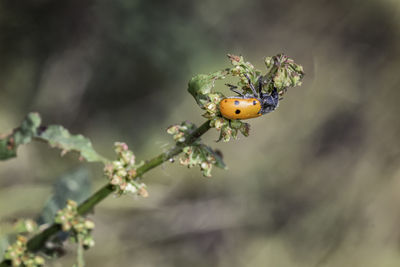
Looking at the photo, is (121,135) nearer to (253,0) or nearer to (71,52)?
(71,52)

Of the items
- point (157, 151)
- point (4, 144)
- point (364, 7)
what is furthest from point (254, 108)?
point (364, 7)

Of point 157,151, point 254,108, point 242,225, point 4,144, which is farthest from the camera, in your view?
point 242,225

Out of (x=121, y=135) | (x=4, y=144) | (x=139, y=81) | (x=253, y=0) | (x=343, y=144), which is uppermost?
(x=253, y=0)

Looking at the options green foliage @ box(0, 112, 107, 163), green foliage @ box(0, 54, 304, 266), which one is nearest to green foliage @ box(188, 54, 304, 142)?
green foliage @ box(0, 54, 304, 266)

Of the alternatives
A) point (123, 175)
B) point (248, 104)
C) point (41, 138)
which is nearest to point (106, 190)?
point (123, 175)

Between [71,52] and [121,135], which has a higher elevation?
[71,52]

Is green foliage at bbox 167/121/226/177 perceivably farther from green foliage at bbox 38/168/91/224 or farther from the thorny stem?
green foliage at bbox 38/168/91/224

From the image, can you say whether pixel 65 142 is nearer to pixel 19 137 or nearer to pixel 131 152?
pixel 19 137
